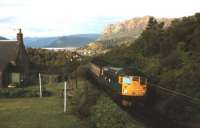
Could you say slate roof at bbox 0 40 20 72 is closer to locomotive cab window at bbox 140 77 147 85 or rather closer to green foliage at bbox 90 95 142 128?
locomotive cab window at bbox 140 77 147 85

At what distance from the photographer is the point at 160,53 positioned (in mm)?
36812

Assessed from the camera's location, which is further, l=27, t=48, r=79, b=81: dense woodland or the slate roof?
l=27, t=48, r=79, b=81: dense woodland

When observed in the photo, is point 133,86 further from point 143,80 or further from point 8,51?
point 8,51

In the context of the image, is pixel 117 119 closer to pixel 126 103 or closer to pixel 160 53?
pixel 126 103

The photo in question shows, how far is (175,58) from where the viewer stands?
30594 mm

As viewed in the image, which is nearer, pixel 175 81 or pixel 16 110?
pixel 175 81

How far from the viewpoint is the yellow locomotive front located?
29.8 meters

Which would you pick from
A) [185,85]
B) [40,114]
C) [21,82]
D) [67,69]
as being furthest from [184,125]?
[67,69]

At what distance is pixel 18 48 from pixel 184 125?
166 feet

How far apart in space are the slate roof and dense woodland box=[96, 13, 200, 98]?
2752 cm

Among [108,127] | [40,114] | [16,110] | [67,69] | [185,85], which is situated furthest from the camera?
[67,69]

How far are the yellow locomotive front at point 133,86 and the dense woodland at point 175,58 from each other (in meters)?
0.71

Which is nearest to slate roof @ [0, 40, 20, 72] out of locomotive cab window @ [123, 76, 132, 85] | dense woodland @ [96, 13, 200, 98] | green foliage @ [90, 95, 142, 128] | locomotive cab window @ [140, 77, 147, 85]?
dense woodland @ [96, 13, 200, 98]

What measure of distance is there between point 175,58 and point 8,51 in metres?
44.1
